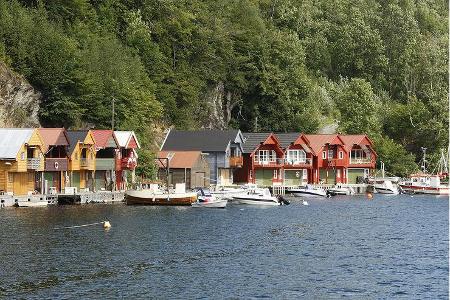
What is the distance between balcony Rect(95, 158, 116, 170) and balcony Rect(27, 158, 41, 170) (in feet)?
30.1

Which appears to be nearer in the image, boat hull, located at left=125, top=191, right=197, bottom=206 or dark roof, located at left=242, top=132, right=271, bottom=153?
boat hull, located at left=125, top=191, right=197, bottom=206

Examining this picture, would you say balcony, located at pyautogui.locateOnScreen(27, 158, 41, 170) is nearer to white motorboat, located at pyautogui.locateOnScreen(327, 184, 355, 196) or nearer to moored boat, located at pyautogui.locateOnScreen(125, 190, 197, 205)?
moored boat, located at pyautogui.locateOnScreen(125, 190, 197, 205)

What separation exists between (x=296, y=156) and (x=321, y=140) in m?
4.98

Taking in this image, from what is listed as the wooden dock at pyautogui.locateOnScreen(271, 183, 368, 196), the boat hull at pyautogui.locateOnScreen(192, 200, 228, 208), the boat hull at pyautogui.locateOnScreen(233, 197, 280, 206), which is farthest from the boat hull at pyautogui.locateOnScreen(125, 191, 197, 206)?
the wooden dock at pyautogui.locateOnScreen(271, 183, 368, 196)

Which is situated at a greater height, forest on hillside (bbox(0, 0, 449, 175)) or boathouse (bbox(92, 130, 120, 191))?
forest on hillside (bbox(0, 0, 449, 175))

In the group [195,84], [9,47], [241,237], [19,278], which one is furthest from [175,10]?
[19,278]

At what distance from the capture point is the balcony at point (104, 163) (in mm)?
95125

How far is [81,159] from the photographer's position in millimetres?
92812

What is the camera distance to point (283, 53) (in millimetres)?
134875

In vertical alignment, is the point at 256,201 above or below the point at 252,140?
below

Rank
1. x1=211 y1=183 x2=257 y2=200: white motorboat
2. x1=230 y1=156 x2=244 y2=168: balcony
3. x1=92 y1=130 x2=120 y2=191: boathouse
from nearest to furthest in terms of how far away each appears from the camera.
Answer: x1=211 y1=183 x2=257 y2=200: white motorboat, x1=92 y1=130 x2=120 y2=191: boathouse, x1=230 y1=156 x2=244 y2=168: balcony

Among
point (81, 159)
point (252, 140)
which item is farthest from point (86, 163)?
point (252, 140)

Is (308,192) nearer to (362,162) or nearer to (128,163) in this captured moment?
(362,162)

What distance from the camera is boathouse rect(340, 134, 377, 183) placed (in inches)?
4783
